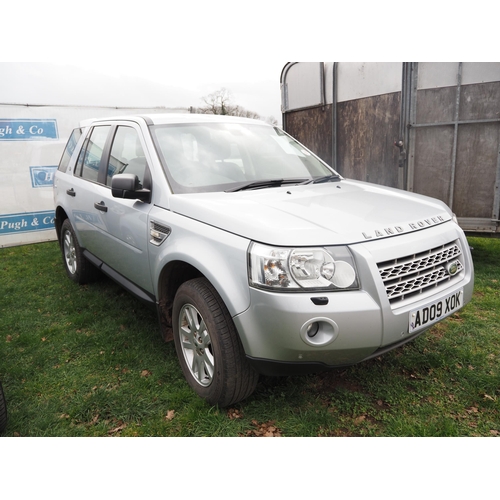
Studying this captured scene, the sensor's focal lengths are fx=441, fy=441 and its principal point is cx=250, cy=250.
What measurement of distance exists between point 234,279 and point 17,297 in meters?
3.93

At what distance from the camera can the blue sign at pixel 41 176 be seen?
8391 millimetres

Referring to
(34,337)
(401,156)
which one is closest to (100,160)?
(34,337)

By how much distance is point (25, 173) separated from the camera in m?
8.30

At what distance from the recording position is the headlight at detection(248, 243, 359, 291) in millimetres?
2244

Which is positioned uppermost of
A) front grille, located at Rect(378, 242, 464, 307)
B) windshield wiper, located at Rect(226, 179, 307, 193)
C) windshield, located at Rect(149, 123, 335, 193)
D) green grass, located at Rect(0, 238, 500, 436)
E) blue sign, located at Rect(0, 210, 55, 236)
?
windshield, located at Rect(149, 123, 335, 193)

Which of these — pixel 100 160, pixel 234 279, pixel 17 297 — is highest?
pixel 100 160

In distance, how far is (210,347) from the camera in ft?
8.97

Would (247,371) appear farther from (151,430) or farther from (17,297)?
(17,297)

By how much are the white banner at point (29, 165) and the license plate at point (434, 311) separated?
7.88 m

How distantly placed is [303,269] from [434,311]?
882 millimetres

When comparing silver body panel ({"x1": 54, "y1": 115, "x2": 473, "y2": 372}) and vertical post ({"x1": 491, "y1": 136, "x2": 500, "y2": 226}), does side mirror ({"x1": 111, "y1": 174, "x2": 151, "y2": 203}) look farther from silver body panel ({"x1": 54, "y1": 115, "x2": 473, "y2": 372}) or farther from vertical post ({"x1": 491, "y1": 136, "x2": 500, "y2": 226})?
vertical post ({"x1": 491, "y1": 136, "x2": 500, "y2": 226})

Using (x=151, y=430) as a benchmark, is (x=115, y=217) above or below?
above

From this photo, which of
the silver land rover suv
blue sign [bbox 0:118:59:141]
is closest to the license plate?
the silver land rover suv

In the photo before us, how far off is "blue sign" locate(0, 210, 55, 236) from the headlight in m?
7.45
